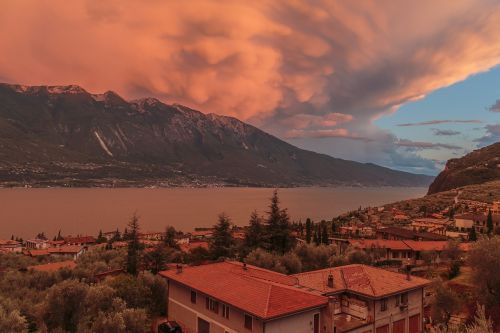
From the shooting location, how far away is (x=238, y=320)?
849 inches

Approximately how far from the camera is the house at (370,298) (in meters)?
24.8

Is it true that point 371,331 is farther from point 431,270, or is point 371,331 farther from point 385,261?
point 385,261

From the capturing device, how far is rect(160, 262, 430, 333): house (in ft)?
69.2

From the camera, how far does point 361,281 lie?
88.7 feet

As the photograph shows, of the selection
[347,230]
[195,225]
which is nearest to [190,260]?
[347,230]

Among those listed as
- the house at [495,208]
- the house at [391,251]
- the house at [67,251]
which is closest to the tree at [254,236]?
the house at [391,251]

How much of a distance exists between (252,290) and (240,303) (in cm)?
138


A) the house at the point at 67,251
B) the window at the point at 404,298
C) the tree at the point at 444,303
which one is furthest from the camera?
the house at the point at 67,251

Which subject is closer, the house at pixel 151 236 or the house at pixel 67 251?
the house at pixel 67 251

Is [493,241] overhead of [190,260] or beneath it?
overhead

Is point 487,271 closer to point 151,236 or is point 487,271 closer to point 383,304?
point 383,304

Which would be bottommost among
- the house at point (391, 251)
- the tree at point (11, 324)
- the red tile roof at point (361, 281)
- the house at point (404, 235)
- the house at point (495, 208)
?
the house at point (391, 251)

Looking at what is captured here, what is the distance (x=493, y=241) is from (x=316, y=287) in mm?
15067

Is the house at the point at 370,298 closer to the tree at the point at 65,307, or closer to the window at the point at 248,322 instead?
the window at the point at 248,322
